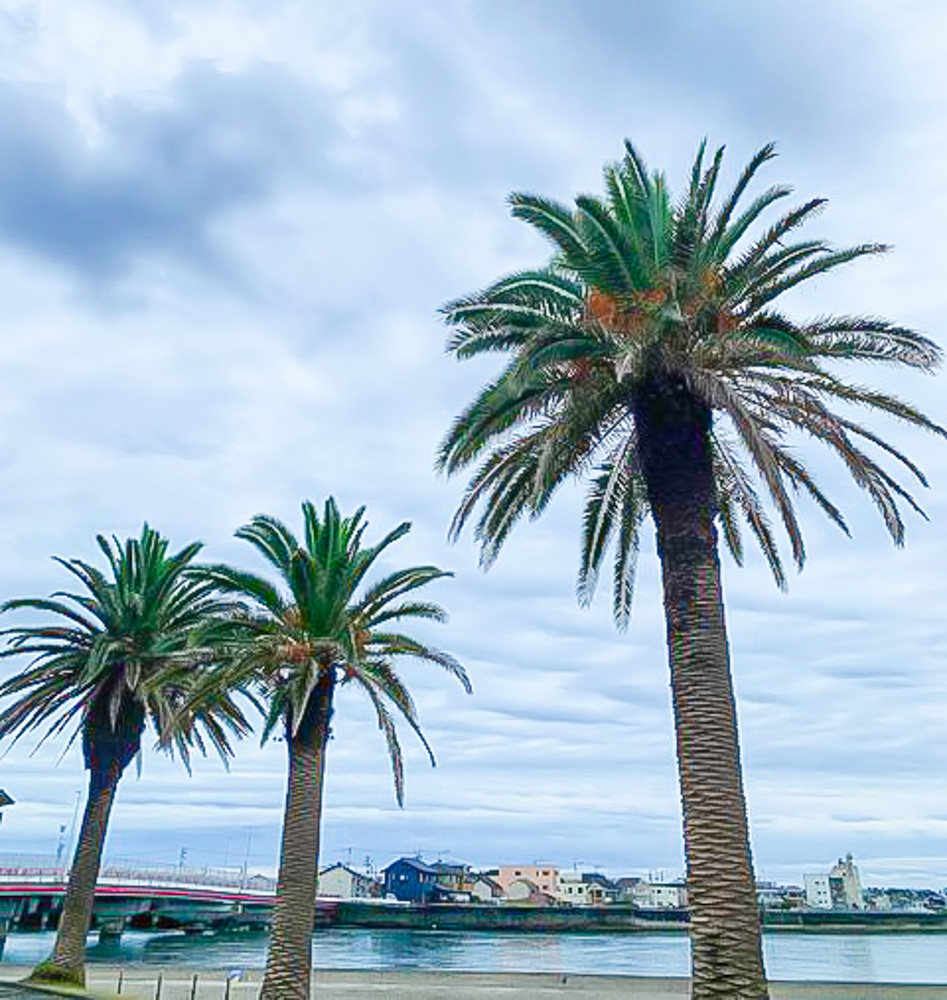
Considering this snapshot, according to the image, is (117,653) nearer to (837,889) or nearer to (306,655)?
(306,655)

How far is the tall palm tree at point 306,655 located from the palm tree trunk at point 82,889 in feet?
30.5

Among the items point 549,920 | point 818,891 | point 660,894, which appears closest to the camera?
point 549,920

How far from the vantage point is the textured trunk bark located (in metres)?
13.7

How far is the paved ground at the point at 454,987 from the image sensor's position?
1320 inches

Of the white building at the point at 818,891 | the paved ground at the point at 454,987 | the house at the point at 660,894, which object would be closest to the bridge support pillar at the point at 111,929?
the paved ground at the point at 454,987

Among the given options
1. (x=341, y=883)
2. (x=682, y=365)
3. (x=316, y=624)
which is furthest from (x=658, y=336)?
(x=341, y=883)

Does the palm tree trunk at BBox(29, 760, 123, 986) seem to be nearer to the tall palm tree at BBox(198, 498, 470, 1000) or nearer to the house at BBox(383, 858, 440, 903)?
the tall palm tree at BBox(198, 498, 470, 1000)

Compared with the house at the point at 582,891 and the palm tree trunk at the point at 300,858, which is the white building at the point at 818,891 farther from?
the palm tree trunk at the point at 300,858

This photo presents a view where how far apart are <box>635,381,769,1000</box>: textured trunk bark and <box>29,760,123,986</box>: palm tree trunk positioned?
2149 cm

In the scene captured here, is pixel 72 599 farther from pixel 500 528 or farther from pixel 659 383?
pixel 659 383

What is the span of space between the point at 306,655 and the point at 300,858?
436cm

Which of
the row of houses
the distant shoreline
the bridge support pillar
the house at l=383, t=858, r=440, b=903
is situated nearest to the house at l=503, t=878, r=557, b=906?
the row of houses

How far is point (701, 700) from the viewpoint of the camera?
1505 cm

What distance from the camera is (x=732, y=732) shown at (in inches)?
590
